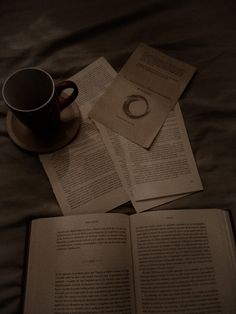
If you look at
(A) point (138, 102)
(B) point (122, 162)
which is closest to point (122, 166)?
(B) point (122, 162)

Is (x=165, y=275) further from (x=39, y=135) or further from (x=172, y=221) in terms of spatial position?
(x=39, y=135)

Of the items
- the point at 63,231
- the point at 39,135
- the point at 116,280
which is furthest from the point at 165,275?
the point at 39,135

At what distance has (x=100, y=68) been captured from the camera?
73 centimetres

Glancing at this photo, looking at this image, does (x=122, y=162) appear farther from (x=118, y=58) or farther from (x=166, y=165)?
(x=118, y=58)

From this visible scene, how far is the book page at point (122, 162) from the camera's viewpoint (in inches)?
23.7

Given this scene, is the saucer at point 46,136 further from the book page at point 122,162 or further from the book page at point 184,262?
the book page at point 184,262

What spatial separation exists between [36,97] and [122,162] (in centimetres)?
20

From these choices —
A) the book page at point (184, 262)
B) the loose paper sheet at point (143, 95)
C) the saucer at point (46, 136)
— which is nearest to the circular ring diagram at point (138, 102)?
the loose paper sheet at point (143, 95)

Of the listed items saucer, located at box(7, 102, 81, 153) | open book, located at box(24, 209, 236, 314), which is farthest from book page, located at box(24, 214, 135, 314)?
saucer, located at box(7, 102, 81, 153)

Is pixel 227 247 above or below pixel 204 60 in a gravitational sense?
below

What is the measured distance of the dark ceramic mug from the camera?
1.85 ft

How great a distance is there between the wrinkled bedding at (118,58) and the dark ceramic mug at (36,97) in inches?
3.2

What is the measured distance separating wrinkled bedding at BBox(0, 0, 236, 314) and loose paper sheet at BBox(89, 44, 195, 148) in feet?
0.08

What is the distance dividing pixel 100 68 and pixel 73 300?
471mm
